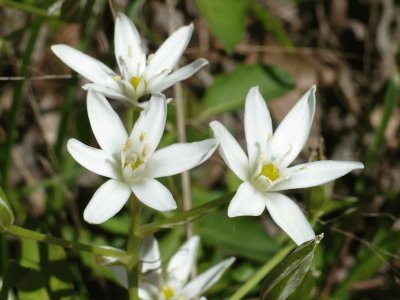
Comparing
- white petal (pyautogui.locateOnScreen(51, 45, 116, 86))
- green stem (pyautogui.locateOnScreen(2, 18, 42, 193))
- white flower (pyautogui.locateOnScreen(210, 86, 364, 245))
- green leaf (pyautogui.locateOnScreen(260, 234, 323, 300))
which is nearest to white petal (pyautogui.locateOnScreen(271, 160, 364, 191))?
white flower (pyautogui.locateOnScreen(210, 86, 364, 245))

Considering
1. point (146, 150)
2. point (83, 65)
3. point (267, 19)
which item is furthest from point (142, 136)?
point (267, 19)

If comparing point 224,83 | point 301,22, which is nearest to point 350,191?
point 224,83

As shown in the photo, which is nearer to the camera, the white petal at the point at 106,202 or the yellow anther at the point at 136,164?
the white petal at the point at 106,202

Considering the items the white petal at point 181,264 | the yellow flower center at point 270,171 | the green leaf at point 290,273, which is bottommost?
the white petal at point 181,264

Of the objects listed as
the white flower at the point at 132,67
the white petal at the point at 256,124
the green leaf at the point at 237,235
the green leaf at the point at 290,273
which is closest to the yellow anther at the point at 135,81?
the white flower at the point at 132,67

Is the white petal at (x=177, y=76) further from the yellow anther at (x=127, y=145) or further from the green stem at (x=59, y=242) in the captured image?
the green stem at (x=59, y=242)

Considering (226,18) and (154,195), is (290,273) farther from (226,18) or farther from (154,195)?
(226,18)
